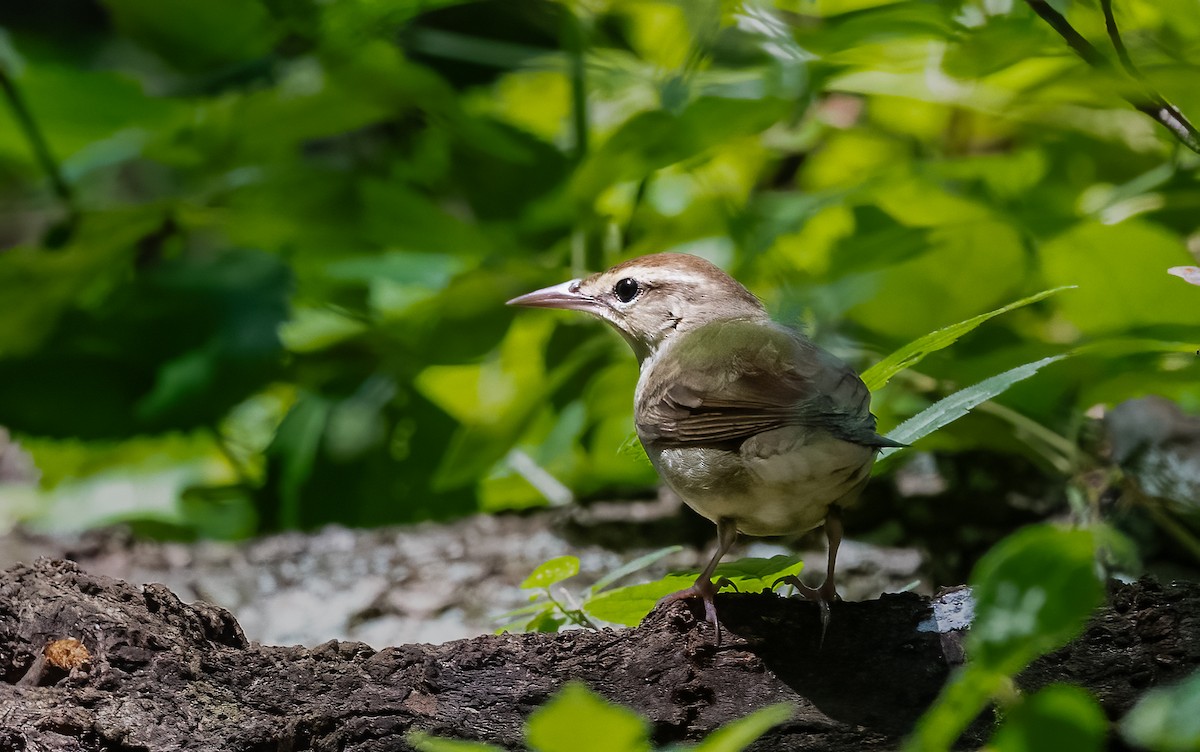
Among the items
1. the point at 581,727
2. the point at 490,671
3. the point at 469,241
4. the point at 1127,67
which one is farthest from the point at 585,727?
the point at 469,241

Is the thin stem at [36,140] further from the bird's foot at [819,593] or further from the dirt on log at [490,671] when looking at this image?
the bird's foot at [819,593]

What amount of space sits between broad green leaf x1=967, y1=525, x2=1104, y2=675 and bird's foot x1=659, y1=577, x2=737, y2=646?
924mm

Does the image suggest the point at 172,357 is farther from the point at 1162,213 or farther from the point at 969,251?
the point at 1162,213

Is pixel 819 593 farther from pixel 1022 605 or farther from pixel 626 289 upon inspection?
pixel 626 289

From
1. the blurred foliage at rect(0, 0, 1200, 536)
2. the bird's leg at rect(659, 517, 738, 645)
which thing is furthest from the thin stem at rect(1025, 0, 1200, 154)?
the bird's leg at rect(659, 517, 738, 645)

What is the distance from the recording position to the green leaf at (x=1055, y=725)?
36.9 inches

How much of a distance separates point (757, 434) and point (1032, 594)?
1.20m

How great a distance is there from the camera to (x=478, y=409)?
453cm

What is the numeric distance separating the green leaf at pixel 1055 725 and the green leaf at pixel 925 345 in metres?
0.75

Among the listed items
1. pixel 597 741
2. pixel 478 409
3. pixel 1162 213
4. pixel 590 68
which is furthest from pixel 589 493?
pixel 597 741

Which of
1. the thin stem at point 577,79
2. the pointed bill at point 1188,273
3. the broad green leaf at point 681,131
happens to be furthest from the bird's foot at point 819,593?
the thin stem at point 577,79

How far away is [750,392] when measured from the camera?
2195 millimetres

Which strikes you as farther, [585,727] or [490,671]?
[490,671]

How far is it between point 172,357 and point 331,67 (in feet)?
3.79
